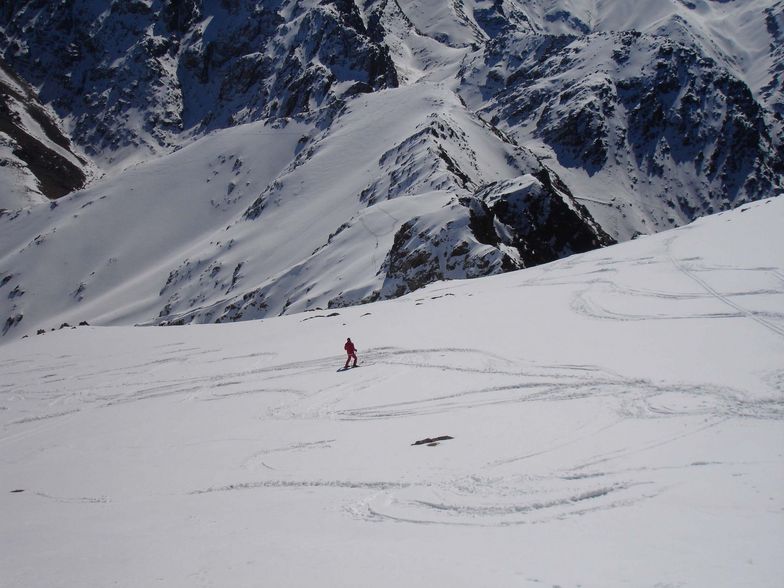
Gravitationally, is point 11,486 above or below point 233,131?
below

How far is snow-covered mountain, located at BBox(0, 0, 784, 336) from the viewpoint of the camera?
5350 cm

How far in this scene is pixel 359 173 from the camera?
8838 centimetres

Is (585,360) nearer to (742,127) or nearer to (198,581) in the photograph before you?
(198,581)

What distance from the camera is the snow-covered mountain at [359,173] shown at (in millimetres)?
53500

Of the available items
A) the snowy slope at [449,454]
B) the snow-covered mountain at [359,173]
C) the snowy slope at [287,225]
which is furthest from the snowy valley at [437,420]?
the snow-covered mountain at [359,173]

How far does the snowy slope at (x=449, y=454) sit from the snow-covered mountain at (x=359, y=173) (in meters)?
21.7

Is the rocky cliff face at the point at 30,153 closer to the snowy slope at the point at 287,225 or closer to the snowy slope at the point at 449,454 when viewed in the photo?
the snowy slope at the point at 287,225

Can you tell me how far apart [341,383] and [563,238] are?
43.6 meters

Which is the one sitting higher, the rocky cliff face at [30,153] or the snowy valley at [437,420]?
the rocky cliff face at [30,153]

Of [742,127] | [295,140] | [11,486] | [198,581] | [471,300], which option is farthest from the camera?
[742,127]

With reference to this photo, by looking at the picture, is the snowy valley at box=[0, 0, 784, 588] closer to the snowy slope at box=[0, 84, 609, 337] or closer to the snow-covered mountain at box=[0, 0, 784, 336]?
the snowy slope at box=[0, 84, 609, 337]

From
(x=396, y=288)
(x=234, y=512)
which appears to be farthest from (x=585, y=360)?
(x=396, y=288)

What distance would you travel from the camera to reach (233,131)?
12962 cm

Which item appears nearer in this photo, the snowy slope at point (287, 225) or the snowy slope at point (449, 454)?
the snowy slope at point (449, 454)
